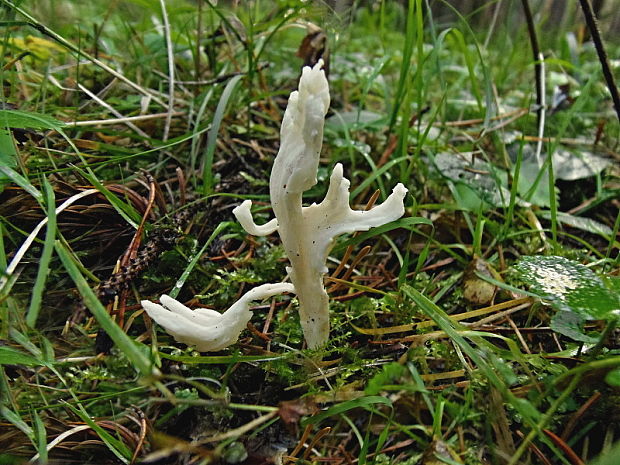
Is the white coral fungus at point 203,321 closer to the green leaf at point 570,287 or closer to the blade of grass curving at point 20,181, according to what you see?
the blade of grass curving at point 20,181

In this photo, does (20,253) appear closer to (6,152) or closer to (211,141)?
(6,152)

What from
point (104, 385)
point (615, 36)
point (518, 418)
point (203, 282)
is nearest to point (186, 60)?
point (203, 282)

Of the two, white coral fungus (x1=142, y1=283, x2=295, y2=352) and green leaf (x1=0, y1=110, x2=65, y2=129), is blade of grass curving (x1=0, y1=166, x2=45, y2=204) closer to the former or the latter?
green leaf (x1=0, y1=110, x2=65, y2=129)

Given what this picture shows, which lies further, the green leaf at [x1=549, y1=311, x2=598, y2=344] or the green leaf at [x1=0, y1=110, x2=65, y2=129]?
the green leaf at [x1=0, y1=110, x2=65, y2=129]

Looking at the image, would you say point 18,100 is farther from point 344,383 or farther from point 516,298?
point 516,298

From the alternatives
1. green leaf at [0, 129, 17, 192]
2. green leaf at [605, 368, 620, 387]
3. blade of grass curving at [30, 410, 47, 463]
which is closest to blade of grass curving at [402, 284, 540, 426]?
green leaf at [605, 368, 620, 387]

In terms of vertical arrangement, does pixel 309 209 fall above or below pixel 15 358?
above

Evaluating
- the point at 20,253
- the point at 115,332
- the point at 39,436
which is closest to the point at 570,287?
the point at 115,332
